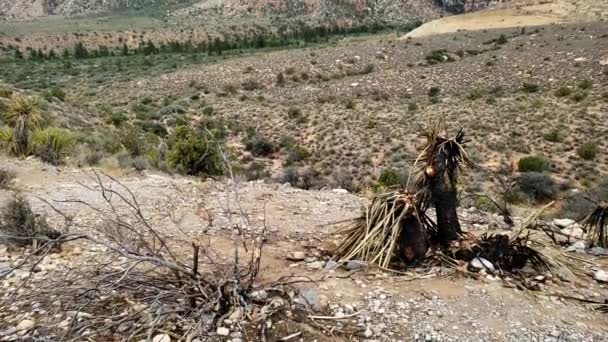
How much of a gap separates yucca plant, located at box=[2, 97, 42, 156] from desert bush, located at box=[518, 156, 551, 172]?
47.2ft

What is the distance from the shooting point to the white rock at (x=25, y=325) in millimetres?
3594

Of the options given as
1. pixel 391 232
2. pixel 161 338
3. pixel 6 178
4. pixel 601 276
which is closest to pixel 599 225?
pixel 601 276

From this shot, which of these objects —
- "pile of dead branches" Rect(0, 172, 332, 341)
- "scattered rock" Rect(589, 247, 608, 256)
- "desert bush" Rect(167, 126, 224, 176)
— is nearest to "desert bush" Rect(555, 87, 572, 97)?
"desert bush" Rect(167, 126, 224, 176)

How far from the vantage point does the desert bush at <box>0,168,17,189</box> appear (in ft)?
24.5

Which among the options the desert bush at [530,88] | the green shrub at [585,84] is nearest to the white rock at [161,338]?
the green shrub at [585,84]

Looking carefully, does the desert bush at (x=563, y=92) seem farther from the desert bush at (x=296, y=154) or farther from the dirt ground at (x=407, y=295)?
the dirt ground at (x=407, y=295)

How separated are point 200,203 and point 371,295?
11.7 ft

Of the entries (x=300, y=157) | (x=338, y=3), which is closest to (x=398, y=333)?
(x=300, y=157)

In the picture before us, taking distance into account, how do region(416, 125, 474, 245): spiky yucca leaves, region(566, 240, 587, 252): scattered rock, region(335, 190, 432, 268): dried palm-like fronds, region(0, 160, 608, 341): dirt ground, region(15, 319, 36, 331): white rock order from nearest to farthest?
region(15, 319, 36, 331): white rock < region(0, 160, 608, 341): dirt ground < region(335, 190, 432, 268): dried palm-like fronds < region(416, 125, 474, 245): spiky yucca leaves < region(566, 240, 587, 252): scattered rock

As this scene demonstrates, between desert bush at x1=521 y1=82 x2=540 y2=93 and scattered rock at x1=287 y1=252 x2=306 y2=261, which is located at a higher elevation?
scattered rock at x1=287 y1=252 x2=306 y2=261

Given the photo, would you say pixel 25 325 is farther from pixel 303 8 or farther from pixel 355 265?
pixel 303 8

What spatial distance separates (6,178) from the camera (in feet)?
25.0

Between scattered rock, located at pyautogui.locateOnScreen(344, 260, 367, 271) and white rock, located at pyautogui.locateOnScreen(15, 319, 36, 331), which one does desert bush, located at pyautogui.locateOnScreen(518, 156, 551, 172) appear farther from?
white rock, located at pyautogui.locateOnScreen(15, 319, 36, 331)

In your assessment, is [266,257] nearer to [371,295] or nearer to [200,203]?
[371,295]
